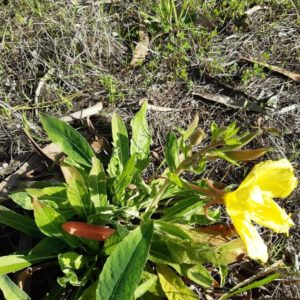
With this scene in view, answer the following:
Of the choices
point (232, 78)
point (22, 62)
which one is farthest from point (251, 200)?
point (22, 62)

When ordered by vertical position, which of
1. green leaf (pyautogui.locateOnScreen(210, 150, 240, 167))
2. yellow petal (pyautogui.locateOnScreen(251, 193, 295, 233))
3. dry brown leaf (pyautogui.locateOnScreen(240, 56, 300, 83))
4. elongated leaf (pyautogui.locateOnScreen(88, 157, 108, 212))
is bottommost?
elongated leaf (pyautogui.locateOnScreen(88, 157, 108, 212))

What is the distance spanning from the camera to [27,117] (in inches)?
110

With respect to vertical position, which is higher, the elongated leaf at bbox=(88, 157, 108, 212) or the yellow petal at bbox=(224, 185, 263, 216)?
the yellow petal at bbox=(224, 185, 263, 216)

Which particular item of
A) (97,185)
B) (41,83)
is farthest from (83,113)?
(97,185)

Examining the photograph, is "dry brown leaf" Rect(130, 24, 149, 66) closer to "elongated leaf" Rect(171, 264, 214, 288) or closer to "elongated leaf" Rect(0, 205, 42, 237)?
"elongated leaf" Rect(0, 205, 42, 237)

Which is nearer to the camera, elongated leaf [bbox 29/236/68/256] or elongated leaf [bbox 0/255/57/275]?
elongated leaf [bbox 0/255/57/275]

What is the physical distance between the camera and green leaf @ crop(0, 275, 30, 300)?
1985 mm

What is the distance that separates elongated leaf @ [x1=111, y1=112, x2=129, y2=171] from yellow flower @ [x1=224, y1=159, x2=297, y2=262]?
850 mm

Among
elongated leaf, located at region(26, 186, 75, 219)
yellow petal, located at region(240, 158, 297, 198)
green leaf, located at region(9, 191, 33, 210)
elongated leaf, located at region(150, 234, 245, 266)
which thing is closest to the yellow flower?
yellow petal, located at region(240, 158, 297, 198)

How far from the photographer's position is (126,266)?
1.81 m

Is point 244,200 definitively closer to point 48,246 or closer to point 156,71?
point 48,246

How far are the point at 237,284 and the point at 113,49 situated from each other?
1.58m

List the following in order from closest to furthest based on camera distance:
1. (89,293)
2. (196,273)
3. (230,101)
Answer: (89,293) < (196,273) < (230,101)

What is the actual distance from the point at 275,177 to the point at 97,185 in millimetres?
838
